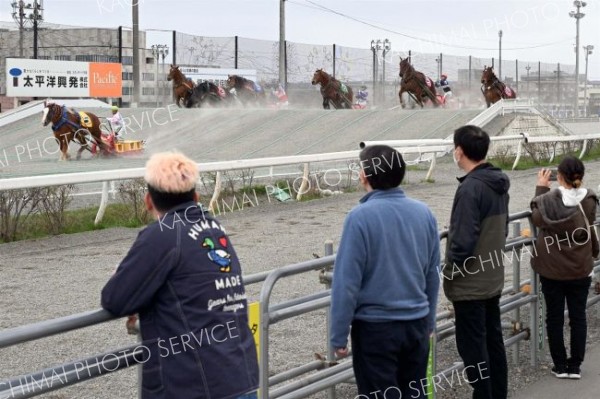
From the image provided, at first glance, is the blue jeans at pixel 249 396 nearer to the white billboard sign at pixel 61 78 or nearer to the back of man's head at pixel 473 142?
the back of man's head at pixel 473 142

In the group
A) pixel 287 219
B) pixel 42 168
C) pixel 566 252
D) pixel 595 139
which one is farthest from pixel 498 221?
pixel 595 139

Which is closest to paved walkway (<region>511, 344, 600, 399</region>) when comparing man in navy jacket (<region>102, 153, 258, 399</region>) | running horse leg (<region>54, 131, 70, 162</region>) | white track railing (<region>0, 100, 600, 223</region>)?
man in navy jacket (<region>102, 153, 258, 399</region>)

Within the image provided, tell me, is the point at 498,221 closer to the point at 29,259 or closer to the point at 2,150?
the point at 29,259

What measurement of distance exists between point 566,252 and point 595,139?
64.9ft

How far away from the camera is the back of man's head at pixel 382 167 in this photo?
4160mm

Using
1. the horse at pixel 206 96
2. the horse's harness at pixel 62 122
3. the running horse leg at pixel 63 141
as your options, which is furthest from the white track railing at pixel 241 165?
the horse at pixel 206 96

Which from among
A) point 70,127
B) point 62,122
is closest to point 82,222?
point 62,122

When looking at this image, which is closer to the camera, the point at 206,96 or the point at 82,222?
the point at 82,222

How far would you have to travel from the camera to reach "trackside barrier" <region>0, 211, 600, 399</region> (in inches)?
129

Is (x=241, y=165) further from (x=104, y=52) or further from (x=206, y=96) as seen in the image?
(x=104, y=52)

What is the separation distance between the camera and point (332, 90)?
3875 cm

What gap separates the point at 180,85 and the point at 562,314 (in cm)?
3231

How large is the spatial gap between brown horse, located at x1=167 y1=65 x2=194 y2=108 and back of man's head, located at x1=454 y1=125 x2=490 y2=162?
32864 millimetres

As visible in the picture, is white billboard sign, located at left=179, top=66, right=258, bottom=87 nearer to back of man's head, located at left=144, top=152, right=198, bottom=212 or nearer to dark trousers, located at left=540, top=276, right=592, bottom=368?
dark trousers, located at left=540, top=276, right=592, bottom=368
